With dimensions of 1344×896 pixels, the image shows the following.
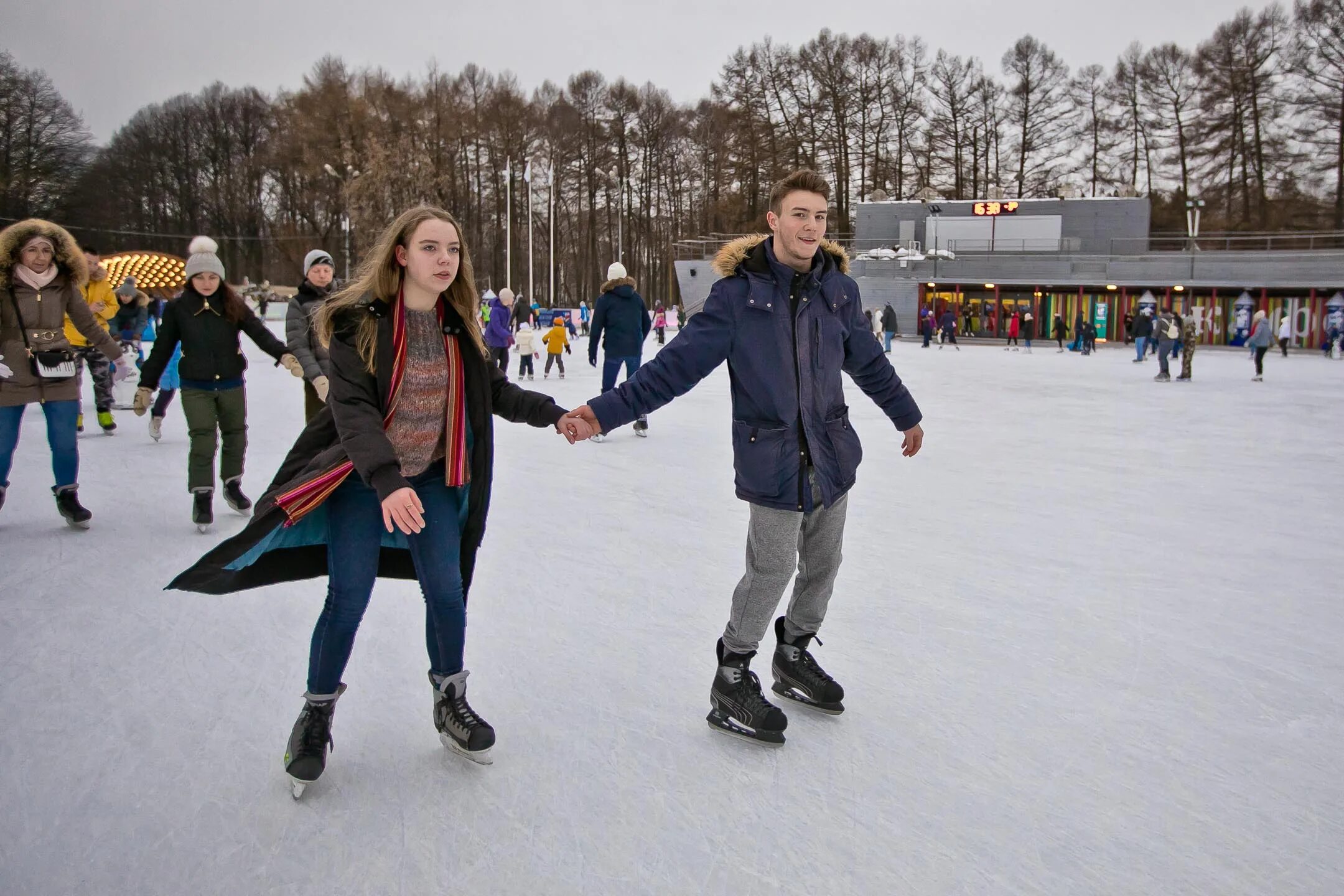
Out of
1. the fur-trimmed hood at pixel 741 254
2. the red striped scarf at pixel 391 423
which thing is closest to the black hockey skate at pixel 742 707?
the red striped scarf at pixel 391 423

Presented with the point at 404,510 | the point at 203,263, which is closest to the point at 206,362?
the point at 203,263

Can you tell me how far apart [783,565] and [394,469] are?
1.06 meters

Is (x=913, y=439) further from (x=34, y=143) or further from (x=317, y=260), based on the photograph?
(x=34, y=143)

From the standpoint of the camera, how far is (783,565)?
2.66 m

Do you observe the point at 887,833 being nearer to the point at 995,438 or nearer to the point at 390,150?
the point at 995,438

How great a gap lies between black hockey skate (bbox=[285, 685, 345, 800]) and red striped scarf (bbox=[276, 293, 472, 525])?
48 centimetres

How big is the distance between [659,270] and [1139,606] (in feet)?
158

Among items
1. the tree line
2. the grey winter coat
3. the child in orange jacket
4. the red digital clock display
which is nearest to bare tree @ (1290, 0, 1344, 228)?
the tree line

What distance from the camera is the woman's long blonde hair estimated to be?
2348 millimetres

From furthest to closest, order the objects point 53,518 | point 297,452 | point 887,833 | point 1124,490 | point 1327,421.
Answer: point 1327,421 → point 1124,490 → point 53,518 → point 297,452 → point 887,833

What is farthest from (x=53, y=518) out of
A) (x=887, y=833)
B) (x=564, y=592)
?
(x=887, y=833)

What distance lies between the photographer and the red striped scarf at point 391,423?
2.29 meters

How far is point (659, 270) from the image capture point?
51.1m

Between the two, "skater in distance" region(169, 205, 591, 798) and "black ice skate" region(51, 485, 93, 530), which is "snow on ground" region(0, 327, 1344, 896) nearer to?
"black ice skate" region(51, 485, 93, 530)
